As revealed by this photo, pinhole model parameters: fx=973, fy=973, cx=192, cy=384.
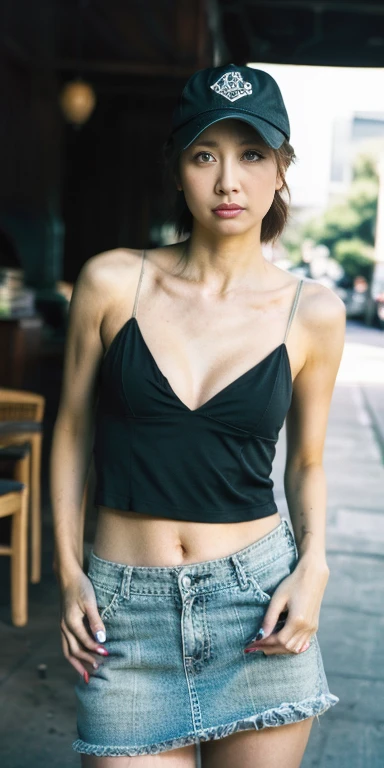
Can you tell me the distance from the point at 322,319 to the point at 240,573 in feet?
1.52

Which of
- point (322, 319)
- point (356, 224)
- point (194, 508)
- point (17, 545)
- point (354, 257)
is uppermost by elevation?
point (322, 319)

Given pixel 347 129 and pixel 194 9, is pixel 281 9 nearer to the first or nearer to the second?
pixel 194 9

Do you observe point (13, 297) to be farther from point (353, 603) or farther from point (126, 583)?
point (126, 583)

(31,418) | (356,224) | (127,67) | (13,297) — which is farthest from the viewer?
(356,224)

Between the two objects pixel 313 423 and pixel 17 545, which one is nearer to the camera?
pixel 313 423

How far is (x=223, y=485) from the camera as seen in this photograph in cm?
159

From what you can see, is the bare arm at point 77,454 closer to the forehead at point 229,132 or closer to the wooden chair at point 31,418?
the forehead at point 229,132

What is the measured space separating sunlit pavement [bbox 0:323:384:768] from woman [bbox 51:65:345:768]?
163 cm

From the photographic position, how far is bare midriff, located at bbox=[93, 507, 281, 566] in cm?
159

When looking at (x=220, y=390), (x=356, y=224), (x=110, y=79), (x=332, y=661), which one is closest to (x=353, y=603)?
(x=332, y=661)

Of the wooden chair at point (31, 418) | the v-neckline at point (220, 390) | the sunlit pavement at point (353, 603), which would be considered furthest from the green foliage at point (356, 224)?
the v-neckline at point (220, 390)

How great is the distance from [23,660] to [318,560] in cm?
248

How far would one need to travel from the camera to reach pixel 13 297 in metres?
6.27

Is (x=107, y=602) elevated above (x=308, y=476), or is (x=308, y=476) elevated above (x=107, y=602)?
(x=308, y=476)
